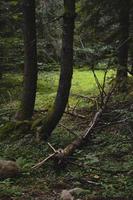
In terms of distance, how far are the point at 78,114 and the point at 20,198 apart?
5947mm

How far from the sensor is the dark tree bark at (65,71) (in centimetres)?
1022

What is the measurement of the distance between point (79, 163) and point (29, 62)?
4.07 m

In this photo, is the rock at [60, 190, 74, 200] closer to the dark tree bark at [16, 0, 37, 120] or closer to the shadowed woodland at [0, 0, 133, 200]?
the shadowed woodland at [0, 0, 133, 200]

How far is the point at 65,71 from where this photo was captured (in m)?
10.6

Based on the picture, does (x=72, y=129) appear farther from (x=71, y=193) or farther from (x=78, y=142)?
(x=71, y=193)

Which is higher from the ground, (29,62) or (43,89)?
(29,62)

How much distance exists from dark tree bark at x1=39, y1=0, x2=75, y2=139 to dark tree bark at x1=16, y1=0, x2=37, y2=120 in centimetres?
162

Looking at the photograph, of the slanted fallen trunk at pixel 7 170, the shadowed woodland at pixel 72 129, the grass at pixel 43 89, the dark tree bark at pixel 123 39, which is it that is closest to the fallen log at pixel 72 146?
the shadowed woodland at pixel 72 129

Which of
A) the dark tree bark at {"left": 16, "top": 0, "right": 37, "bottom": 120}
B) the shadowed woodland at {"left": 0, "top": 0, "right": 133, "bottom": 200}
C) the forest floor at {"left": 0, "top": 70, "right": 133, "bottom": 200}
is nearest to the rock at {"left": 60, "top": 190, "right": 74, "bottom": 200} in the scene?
the shadowed woodland at {"left": 0, "top": 0, "right": 133, "bottom": 200}

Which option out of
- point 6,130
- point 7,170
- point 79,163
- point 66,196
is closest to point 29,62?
point 6,130

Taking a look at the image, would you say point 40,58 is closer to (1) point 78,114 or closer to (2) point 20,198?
(1) point 78,114

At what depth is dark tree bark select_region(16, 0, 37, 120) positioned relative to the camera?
12.3 m

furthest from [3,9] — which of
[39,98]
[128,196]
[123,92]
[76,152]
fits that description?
[128,196]

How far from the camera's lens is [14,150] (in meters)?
11.0
